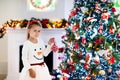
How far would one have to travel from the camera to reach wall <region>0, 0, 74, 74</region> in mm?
6188

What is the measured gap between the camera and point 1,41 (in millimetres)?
6504

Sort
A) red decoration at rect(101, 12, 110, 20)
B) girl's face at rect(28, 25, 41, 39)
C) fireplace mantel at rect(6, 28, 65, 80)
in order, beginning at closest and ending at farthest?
1. red decoration at rect(101, 12, 110, 20)
2. girl's face at rect(28, 25, 41, 39)
3. fireplace mantel at rect(6, 28, 65, 80)

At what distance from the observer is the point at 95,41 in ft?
9.95

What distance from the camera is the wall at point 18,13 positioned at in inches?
244

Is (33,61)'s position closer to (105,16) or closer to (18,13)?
(105,16)

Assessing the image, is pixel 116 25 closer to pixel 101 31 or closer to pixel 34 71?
pixel 101 31

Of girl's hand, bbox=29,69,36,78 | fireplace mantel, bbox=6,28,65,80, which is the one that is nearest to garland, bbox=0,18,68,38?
fireplace mantel, bbox=6,28,65,80

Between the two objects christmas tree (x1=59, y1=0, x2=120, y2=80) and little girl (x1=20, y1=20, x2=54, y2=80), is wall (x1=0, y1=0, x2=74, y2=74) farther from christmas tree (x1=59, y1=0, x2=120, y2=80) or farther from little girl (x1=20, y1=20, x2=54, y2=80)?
christmas tree (x1=59, y1=0, x2=120, y2=80)

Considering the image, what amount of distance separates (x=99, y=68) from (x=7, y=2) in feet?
12.9

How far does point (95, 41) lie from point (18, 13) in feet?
11.9

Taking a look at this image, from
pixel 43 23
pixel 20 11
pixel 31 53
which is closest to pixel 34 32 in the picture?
pixel 31 53

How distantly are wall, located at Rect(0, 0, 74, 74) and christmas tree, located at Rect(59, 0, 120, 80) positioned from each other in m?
3.08

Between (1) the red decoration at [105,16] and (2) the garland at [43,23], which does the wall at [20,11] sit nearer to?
(2) the garland at [43,23]

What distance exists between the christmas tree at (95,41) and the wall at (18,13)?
121 inches
